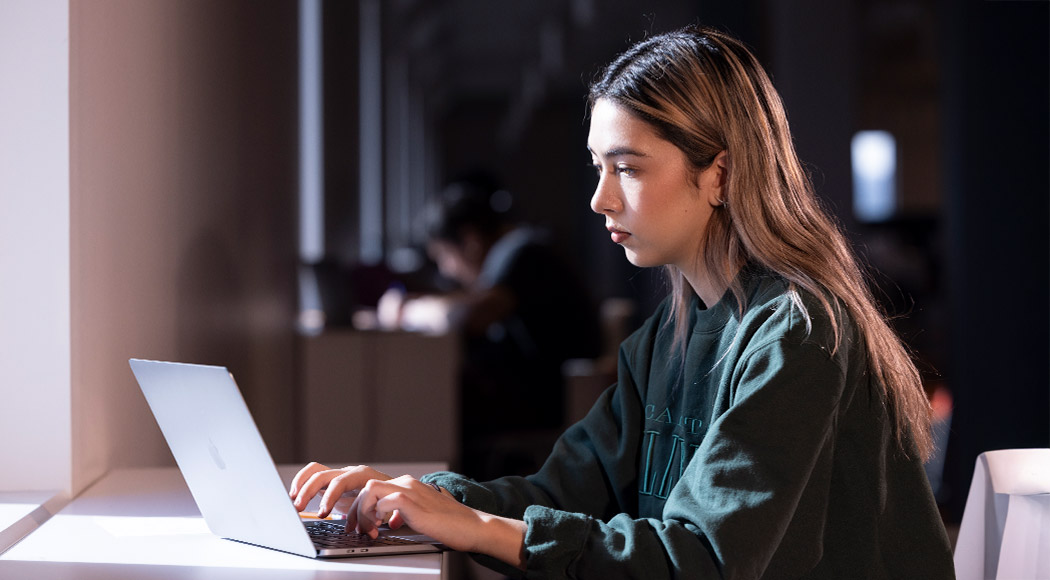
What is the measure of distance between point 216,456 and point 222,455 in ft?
0.06

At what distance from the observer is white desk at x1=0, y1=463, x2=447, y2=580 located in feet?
2.89

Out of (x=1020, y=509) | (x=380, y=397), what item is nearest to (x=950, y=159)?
(x=380, y=397)

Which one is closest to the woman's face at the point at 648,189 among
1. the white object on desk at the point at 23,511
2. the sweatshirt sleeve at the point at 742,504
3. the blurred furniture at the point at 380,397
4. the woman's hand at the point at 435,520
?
the sweatshirt sleeve at the point at 742,504

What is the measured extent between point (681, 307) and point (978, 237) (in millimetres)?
2396

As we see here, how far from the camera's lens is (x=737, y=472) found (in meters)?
0.90

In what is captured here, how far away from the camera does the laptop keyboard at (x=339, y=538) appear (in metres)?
0.94

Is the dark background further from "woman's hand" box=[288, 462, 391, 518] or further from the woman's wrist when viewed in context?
"woman's hand" box=[288, 462, 391, 518]

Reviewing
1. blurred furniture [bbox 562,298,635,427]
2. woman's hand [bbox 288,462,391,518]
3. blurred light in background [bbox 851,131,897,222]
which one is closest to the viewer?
woman's hand [bbox 288,462,391,518]

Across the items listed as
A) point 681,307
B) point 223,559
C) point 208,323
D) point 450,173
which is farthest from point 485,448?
point 450,173

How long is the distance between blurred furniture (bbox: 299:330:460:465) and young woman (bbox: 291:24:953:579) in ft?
5.79

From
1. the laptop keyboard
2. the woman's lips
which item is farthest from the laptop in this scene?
the woman's lips

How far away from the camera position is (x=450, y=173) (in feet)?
43.1

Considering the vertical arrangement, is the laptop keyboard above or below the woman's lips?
below

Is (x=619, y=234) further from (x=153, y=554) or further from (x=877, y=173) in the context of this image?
(x=877, y=173)
